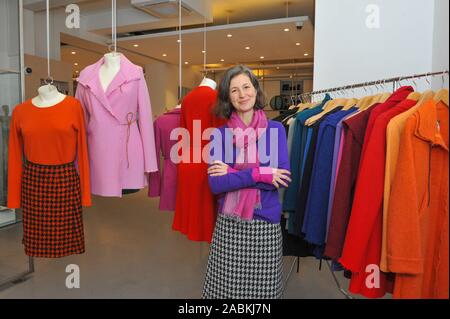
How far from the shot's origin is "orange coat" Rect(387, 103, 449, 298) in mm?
1300

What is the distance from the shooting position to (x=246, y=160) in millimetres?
1753

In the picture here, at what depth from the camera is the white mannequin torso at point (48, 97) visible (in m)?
2.11

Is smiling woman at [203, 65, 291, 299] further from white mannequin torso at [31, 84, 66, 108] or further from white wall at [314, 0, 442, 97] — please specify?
white wall at [314, 0, 442, 97]

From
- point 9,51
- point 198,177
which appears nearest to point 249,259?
point 198,177

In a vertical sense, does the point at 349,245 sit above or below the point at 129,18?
below

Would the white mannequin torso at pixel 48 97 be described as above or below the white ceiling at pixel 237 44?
below

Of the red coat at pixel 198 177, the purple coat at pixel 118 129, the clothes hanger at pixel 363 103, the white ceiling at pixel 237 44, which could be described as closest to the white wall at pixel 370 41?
the clothes hanger at pixel 363 103

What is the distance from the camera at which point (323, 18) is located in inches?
108

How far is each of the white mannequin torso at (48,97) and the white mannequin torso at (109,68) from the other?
259 millimetres

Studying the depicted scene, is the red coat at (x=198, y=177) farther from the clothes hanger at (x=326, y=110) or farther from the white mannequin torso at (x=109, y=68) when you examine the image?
the clothes hanger at (x=326, y=110)

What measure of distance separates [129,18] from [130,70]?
16.9ft
